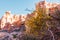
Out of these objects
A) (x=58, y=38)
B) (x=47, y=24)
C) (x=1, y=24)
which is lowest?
(x=1, y=24)

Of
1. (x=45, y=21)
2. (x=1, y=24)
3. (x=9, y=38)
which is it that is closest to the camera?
(x=45, y=21)

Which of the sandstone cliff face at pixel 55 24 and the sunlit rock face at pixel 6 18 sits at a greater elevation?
the sandstone cliff face at pixel 55 24

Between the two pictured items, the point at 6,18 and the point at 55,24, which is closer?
the point at 55,24

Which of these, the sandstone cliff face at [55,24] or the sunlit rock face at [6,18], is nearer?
the sandstone cliff face at [55,24]

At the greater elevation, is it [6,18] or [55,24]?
[55,24]

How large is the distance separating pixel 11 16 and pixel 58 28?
2227 cm

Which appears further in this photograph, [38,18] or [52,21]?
[38,18]

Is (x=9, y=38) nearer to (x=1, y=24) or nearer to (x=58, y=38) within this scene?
(x=58, y=38)

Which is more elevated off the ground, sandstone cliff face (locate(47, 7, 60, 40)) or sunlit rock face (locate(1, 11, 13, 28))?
sandstone cliff face (locate(47, 7, 60, 40))

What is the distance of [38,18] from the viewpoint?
1322cm

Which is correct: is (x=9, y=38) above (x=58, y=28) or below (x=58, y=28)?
below

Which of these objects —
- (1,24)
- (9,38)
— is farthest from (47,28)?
(1,24)

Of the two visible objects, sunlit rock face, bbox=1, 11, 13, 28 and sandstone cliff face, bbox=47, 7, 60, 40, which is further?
sunlit rock face, bbox=1, 11, 13, 28

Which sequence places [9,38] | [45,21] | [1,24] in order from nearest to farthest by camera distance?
[45,21], [9,38], [1,24]
